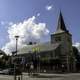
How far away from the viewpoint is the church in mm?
91750

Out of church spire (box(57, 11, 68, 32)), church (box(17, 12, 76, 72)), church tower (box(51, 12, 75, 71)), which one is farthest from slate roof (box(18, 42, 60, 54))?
church spire (box(57, 11, 68, 32))

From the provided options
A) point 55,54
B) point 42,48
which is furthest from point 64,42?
point 42,48

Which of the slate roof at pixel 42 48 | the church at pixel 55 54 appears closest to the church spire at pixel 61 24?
the church at pixel 55 54

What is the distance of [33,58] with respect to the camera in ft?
322

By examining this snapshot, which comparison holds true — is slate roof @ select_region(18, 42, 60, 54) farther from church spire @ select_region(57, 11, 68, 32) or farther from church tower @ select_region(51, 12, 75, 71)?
church spire @ select_region(57, 11, 68, 32)

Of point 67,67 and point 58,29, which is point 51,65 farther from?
point 58,29

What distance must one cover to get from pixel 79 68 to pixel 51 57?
488 inches

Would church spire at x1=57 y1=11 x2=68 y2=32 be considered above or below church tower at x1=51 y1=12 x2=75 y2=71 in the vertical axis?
above

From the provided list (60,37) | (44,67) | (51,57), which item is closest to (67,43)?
(60,37)

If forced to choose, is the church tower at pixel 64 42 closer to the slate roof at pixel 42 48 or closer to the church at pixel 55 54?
the church at pixel 55 54

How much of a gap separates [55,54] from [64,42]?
289 inches

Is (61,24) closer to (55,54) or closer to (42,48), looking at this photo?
(42,48)

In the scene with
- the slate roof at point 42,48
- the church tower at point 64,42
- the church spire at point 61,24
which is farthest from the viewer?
the church spire at point 61,24

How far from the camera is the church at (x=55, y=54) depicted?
91.8 m
